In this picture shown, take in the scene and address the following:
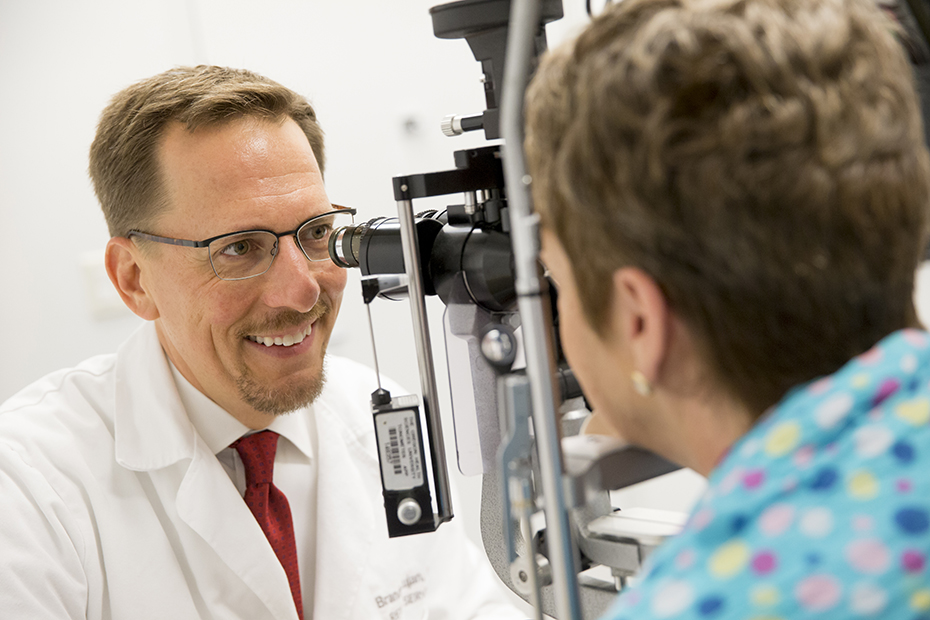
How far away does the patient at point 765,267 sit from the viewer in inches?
18.2

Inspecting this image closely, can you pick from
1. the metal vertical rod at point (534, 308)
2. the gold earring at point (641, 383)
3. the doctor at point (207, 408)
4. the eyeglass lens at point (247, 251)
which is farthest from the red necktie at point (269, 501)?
the gold earring at point (641, 383)

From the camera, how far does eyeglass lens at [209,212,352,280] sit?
124cm

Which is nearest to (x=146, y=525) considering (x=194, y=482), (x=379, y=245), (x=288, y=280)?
(x=194, y=482)

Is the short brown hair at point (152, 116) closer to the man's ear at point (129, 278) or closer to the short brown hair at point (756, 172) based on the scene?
the man's ear at point (129, 278)

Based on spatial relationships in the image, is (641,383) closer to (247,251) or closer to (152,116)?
(247,251)

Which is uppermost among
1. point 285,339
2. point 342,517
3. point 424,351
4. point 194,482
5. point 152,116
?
point 152,116

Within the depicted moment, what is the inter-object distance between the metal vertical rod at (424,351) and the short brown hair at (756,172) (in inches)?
11.5

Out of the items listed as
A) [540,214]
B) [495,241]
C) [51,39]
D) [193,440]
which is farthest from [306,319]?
[51,39]

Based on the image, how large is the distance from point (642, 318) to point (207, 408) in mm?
887

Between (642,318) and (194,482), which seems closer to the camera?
(642,318)

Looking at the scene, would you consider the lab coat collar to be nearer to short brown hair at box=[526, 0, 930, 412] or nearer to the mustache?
the mustache

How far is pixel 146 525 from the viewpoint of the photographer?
3.92 ft

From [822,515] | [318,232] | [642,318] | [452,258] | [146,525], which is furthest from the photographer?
[318,232]

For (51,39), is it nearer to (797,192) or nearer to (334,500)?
(334,500)
